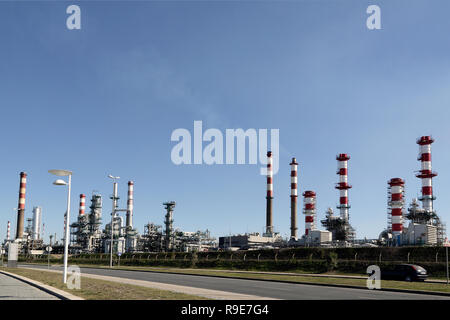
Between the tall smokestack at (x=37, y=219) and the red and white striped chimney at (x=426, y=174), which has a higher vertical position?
the red and white striped chimney at (x=426, y=174)

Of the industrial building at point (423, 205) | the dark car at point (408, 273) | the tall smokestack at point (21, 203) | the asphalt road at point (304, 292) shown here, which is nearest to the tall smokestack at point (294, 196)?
the industrial building at point (423, 205)

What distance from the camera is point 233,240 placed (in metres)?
97.3

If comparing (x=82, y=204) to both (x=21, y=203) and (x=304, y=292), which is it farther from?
(x=304, y=292)

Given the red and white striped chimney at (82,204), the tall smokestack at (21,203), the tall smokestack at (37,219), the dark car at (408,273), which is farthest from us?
the tall smokestack at (37,219)

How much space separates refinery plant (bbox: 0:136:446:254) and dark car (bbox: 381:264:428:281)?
32543 millimetres

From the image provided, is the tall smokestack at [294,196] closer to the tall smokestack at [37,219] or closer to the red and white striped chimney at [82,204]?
the red and white striped chimney at [82,204]

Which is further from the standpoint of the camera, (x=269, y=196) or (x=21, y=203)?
(x=21, y=203)

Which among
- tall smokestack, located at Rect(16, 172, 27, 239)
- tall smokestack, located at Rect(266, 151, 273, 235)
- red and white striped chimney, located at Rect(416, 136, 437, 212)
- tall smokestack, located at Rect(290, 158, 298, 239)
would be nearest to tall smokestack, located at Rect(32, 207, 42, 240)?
tall smokestack, located at Rect(16, 172, 27, 239)

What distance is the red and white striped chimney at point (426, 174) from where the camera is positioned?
7412 cm

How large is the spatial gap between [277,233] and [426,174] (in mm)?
36177

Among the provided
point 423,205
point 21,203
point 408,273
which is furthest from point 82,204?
point 408,273

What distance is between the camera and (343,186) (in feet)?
282

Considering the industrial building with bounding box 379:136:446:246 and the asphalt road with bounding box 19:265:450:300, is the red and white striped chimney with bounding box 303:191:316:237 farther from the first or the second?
the asphalt road with bounding box 19:265:450:300
